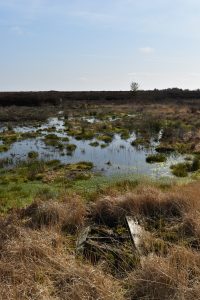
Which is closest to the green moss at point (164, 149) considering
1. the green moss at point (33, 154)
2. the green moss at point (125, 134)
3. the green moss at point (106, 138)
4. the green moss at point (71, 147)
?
the green moss at point (106, 138)

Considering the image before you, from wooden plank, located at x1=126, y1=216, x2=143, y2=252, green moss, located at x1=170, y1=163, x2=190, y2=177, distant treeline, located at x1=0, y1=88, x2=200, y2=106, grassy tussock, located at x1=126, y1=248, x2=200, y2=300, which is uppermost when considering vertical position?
grassy tussock, located at x1=126, y1=248, x2=200, y2=300

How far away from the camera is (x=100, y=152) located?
23219mm

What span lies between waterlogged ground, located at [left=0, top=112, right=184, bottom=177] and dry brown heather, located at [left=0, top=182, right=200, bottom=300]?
7173mm

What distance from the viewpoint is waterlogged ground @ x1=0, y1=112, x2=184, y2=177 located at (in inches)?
739

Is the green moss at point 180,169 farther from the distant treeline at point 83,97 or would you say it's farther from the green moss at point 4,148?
the distant treeline at point 83,97

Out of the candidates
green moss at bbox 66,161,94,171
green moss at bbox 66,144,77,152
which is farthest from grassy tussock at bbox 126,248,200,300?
green moss at bbox 66,144,77,152

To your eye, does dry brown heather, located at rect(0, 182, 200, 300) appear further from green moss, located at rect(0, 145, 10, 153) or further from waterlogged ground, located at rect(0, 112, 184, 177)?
green moss, located at rect(0, 145, 10, 153)

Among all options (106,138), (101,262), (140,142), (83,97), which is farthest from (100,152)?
(83,97)

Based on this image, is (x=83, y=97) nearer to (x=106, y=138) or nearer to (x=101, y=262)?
(x=106, y=138)

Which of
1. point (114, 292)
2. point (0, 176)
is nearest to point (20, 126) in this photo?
point (0, 176)

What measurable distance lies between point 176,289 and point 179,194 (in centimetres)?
464

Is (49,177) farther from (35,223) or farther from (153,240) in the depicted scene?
(153,240)

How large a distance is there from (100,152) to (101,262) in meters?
16.0

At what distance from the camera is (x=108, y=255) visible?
763cm
